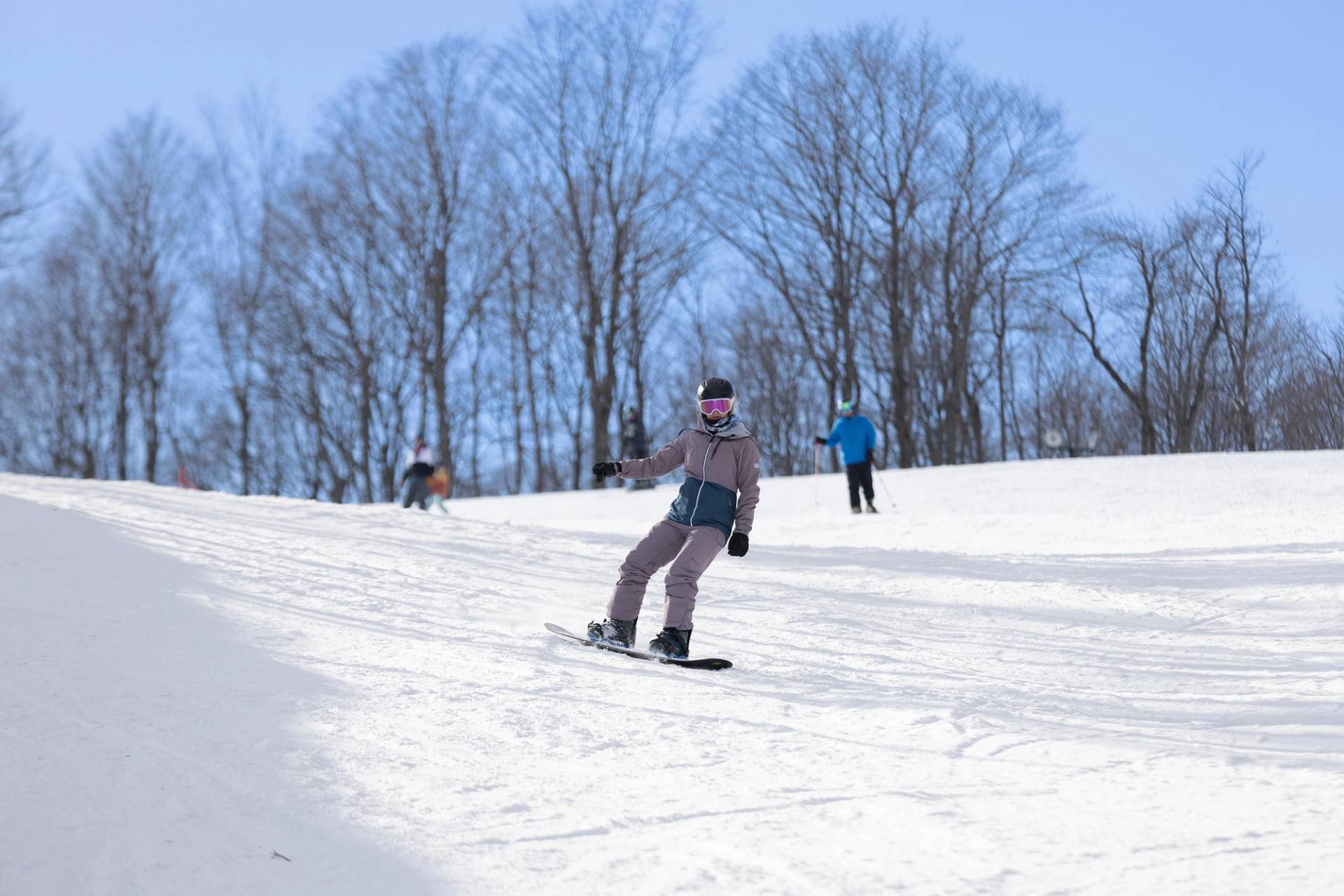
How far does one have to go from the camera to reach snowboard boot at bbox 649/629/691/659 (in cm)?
613

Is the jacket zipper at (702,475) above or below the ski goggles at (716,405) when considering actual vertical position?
below

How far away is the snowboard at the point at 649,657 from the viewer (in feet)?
19.5

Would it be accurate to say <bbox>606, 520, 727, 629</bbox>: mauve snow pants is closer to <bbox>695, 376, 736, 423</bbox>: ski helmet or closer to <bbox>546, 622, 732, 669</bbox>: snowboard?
<bbox>546, 622, 732, 669</bbox>: snowboard

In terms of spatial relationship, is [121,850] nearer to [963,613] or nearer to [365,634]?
[365,634]

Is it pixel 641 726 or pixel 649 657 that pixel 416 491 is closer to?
pixel 649 657

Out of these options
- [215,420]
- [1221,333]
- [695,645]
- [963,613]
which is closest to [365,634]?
[695,645]

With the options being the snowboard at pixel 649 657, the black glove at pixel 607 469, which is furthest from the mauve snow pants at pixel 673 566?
the black glove at pixel 607 469

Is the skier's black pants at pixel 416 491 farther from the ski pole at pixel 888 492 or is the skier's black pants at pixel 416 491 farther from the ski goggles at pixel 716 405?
the ski goggles at pixel 716 405

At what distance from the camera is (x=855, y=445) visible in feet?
52.8

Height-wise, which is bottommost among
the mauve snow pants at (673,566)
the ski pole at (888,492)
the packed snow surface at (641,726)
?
the packed snow surface at (641,726)

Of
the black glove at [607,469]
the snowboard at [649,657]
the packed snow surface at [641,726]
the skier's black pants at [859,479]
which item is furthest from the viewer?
the skier's black pants at [859,479]

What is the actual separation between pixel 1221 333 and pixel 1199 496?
1707 cm

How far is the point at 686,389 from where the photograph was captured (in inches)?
1941

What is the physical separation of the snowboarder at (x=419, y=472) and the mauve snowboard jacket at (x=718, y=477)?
41.6 feet
